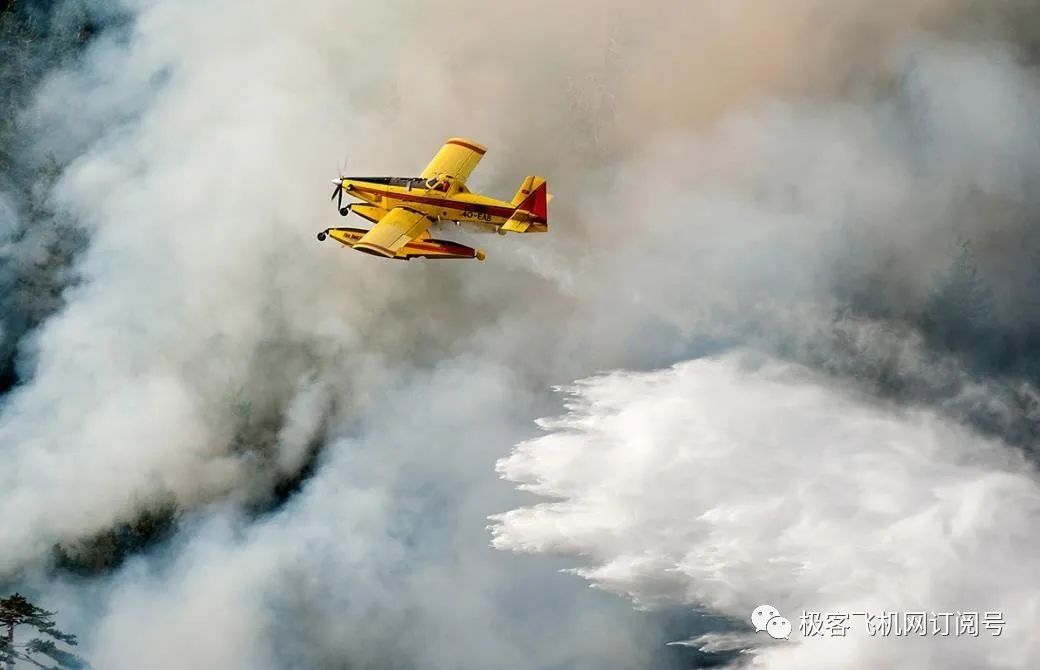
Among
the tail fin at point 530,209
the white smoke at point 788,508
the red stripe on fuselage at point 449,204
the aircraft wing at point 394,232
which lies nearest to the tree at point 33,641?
the white smoke at point 788,508

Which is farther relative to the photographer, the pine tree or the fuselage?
the fuselage

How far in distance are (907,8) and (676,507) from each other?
21.8 metres

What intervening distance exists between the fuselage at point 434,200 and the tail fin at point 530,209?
1.81 feet

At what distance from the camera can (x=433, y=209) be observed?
1703 inches

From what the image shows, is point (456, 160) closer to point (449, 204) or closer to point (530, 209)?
point (449, 204)

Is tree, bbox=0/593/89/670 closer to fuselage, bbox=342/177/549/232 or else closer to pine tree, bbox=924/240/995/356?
fuselage, bbox=342/177/549/232

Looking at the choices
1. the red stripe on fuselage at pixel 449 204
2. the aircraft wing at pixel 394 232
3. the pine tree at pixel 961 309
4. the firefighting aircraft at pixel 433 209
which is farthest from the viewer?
the red stripe on fuselage at pixel 449 204

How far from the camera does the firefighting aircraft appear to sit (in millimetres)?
42500

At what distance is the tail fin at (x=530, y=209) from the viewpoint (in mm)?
42500

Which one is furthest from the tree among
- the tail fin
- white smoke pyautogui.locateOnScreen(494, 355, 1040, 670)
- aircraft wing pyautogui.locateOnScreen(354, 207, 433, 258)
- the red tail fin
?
the red tail fin

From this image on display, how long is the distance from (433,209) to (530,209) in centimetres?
331

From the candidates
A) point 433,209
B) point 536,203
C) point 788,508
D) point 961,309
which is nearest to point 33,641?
point 433,209

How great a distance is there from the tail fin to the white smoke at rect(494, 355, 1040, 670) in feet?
19.7

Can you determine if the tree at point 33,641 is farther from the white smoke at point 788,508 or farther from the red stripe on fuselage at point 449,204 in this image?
the red stripe on fuselage at point 449,204
